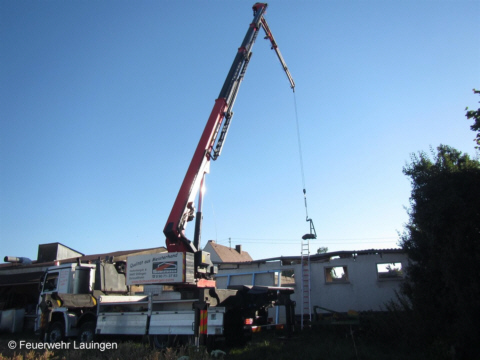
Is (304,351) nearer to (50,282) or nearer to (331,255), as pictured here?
(331,255)

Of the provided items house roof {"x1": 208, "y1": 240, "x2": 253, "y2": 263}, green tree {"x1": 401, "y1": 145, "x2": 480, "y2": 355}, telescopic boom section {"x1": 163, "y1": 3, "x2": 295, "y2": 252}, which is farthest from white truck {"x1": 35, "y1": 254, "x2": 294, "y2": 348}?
house roof {"x1": 208, "y1": 240, "x2": 253, "y2": 263}

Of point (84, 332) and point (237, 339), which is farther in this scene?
point (84, 332)

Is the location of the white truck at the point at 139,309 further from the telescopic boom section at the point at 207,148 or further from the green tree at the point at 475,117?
the green tree at the point at 475,117

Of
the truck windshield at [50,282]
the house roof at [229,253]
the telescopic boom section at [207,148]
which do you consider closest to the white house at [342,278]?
the telescopic boom section at [207,148]

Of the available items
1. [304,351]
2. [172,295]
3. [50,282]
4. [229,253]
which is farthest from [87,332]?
[229,253]

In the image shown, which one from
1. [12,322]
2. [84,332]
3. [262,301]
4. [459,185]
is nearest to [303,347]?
[262,301]

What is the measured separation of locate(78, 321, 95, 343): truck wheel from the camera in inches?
457

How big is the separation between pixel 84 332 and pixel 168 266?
4.10m

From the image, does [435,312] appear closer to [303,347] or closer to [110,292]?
[303,347]

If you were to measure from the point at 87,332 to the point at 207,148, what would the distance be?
709 cm

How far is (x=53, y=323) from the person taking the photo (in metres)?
12.3

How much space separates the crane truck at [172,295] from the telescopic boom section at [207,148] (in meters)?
0.03

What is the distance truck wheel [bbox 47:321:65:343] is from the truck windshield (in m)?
1.37

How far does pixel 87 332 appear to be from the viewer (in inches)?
462
